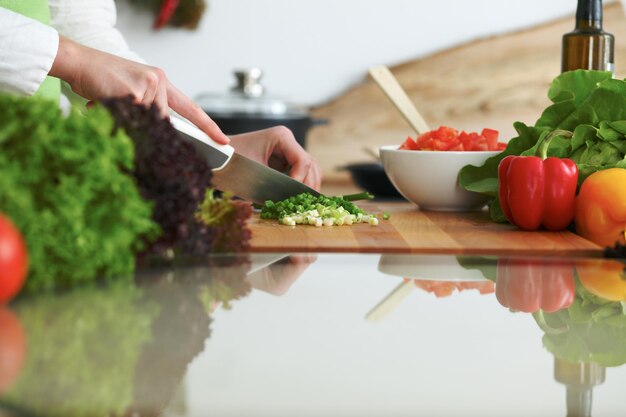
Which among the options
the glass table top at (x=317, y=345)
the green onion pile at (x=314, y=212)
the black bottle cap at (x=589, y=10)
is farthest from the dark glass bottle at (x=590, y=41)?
the glass table top at (x=317, y=345)

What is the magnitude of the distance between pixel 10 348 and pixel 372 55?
2708 mm

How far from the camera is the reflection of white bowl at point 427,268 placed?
907mm

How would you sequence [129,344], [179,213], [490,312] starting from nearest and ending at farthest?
[129,344] < [490,312] < [179,213]

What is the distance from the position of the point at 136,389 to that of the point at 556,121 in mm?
1113

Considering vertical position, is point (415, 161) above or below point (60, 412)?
below

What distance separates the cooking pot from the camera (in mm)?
2625

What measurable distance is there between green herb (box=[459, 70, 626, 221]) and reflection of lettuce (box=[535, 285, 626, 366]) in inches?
24.6

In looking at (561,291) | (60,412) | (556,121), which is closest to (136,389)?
(60,412)

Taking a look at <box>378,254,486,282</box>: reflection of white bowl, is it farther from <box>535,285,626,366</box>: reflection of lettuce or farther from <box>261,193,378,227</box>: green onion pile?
<box>261,193,378,227</box>: green onion pile

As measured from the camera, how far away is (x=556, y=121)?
4.85 feet

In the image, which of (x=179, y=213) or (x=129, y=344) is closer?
(x=129, y=344)

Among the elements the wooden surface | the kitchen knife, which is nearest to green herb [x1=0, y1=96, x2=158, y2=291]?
the kitchen knife

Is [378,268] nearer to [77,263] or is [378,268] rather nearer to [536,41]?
[77,263]

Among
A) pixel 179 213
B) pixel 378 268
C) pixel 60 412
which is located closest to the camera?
pixel 60 412
